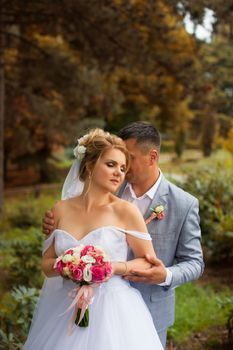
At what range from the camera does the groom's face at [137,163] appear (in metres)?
2.69

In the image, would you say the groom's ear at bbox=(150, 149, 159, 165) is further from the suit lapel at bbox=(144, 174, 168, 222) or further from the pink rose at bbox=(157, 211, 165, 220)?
the pink rose at bbox=(157, 211, 165, 220)

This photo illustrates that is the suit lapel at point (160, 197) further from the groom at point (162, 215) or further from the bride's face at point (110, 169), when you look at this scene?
the bride's face at point (110, 169)

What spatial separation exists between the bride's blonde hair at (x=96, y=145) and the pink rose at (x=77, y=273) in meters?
0.60

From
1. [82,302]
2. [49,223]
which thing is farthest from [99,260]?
[49,223]

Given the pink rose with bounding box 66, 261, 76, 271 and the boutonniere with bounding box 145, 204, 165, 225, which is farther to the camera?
the boutonniere with bounding box 145, 204, 165, 225

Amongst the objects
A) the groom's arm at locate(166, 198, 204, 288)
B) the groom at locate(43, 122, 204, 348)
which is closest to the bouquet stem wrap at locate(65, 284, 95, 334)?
the groom at locate(43, 122, 204, 348)

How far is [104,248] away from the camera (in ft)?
8.02

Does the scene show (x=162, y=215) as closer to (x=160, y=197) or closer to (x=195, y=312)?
(x=160, y=197)

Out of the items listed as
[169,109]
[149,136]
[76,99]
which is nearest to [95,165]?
[149,136]

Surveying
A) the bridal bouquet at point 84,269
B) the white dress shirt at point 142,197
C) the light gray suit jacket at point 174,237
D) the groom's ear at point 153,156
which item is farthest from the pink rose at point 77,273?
the groom's ear at point 153,156

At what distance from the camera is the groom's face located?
2.69 m

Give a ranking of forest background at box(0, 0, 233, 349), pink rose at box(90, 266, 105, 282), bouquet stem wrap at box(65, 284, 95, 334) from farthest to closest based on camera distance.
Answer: forest background at box(0, 0, 233, 349) → bouquet stem wrap at box(65, 284, 95, 334) → pink rose at box(90, 266, 105, 282)

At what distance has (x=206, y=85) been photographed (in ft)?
33.7

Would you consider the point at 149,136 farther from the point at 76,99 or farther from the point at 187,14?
the point at 76,99
